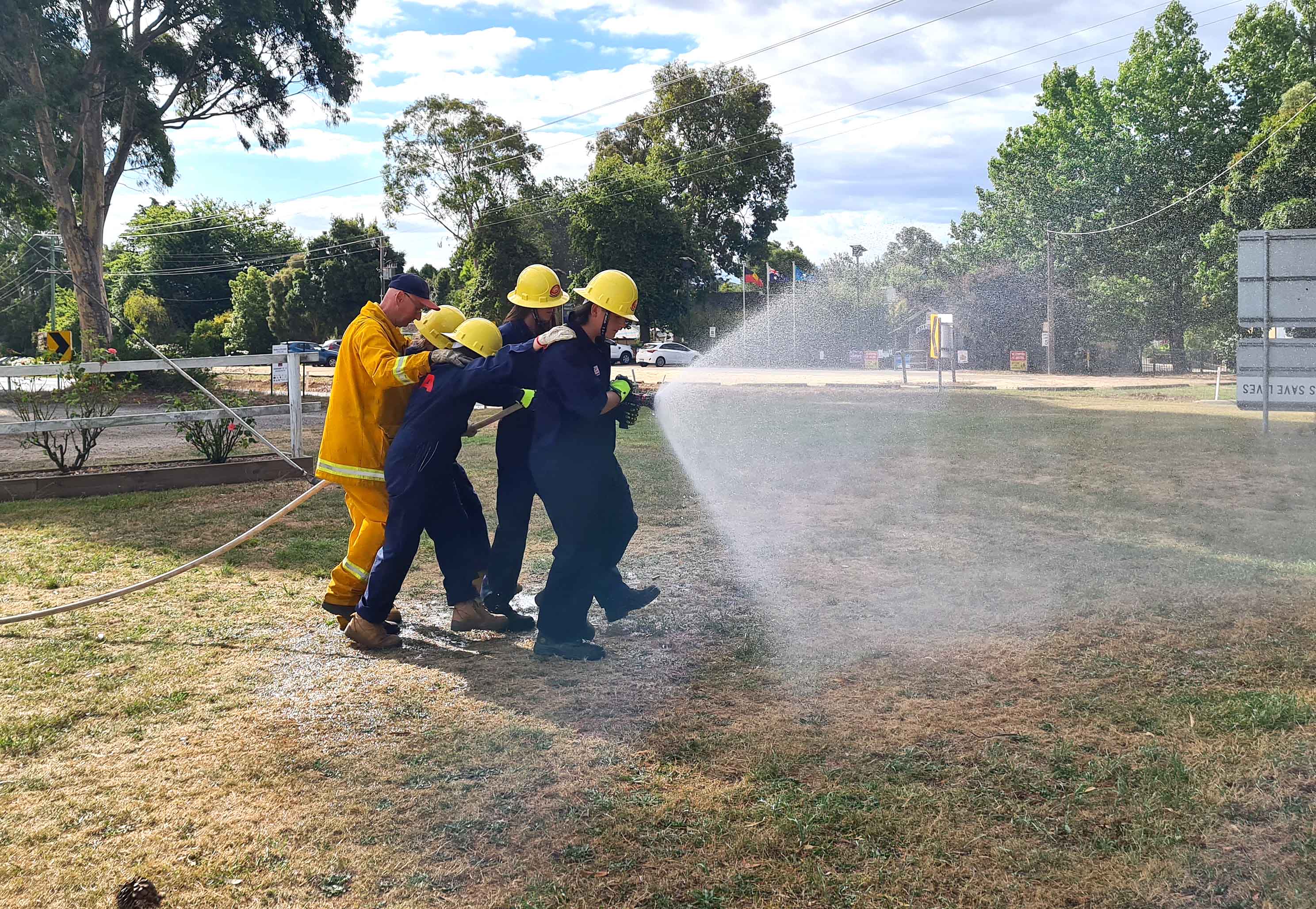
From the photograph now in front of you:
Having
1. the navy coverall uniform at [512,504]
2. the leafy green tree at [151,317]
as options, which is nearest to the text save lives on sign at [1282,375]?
the navy coverall uniform at [512,504]

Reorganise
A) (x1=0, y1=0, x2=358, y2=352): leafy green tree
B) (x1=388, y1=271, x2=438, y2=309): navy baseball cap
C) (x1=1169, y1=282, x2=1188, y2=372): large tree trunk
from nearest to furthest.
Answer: (x1=388, y1=271, x2=438, y2=309): navy baseball cap → (x1=0, y1=0, x2=358, y2=352): leafy green tree → (x1=1169, y1=282, x2=1188, y2=372): large tree trunk

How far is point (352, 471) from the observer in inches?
220

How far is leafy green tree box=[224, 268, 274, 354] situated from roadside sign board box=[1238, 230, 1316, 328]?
4906 centimetres

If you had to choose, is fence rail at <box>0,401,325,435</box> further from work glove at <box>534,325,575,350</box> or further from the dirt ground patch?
work glove at <box>534,325,575,350</box>

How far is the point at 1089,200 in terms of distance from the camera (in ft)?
157

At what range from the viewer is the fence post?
11633 mm

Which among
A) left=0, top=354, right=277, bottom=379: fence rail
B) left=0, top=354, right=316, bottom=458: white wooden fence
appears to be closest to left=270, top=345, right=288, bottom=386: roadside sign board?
left=0, top=354, right=316, bottom=458: white wooden fence

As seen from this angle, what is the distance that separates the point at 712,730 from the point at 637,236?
152ft

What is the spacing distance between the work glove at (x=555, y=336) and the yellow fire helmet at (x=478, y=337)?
53 cm

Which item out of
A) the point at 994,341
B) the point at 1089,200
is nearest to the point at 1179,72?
the point at 1089,200

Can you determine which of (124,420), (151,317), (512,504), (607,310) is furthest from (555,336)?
(151,317)

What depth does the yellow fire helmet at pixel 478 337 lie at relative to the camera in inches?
221

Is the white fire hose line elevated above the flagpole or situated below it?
below

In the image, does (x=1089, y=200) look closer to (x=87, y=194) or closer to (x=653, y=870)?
(x=87, y=194)
